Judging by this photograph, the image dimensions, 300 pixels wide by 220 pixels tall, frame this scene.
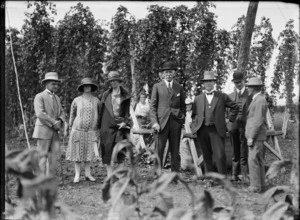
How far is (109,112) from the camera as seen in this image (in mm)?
7270

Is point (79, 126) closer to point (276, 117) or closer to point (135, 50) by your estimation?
point (135, 50)

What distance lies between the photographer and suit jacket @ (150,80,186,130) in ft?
23.5

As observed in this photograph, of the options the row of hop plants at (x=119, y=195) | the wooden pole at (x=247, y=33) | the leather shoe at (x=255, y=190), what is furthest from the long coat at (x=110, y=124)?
the row of hop plants at (x=119, y=195)

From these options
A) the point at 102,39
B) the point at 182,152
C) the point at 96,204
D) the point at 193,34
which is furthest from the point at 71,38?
the point at 96,204

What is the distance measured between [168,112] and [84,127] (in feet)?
4.15

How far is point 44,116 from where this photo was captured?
6809mm

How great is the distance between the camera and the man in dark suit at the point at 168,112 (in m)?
7.17

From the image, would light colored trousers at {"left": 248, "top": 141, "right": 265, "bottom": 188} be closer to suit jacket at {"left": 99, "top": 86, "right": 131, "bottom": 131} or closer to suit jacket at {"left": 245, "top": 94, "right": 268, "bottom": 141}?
suit jacket at {"left": 245, "top": 94, "right": 268, "bottom": 141}

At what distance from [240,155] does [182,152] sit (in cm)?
127

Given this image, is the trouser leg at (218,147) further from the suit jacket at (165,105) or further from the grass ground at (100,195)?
the suit jacket at (165,105)

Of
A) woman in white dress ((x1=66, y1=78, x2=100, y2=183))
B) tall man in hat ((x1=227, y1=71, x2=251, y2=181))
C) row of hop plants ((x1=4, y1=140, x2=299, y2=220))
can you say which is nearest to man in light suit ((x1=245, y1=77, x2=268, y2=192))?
tall man in hat ((x1=227, y1=71, x2=251, y2=181))

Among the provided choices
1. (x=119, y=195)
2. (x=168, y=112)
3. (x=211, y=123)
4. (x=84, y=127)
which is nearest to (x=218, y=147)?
(x=211, y=123)

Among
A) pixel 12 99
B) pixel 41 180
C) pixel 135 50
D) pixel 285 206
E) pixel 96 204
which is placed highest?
pixel 135 50

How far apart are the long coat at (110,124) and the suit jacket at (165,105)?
0.40 metres
